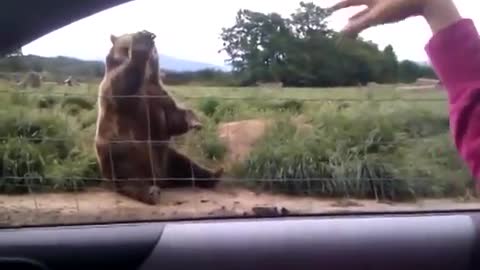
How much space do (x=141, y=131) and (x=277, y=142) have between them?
0.96 feet

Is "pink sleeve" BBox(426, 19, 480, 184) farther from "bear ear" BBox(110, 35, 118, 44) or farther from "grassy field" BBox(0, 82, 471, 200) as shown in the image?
"bear ear" BBox(110, 35, 118, 44)

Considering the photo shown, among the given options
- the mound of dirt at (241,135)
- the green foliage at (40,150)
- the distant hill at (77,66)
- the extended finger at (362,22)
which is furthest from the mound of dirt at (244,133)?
the extended finger at (362,22)

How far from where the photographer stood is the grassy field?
2.19 metres

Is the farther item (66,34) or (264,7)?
(264,7)

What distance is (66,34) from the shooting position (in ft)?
6.17

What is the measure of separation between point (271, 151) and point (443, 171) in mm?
408

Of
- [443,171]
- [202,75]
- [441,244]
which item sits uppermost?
[202,75]

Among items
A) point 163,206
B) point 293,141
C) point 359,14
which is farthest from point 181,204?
point 359,14

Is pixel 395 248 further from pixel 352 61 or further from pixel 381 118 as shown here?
pixel 352 61

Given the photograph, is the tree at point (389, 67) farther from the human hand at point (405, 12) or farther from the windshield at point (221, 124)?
the human hand at point (405, 12)

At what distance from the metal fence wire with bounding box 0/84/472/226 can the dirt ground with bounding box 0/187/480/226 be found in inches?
0.8

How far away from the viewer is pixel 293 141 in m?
2.27

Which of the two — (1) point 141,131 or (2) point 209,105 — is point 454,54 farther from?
(1) point 141,131

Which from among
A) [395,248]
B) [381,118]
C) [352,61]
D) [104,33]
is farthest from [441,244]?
[104,33]
